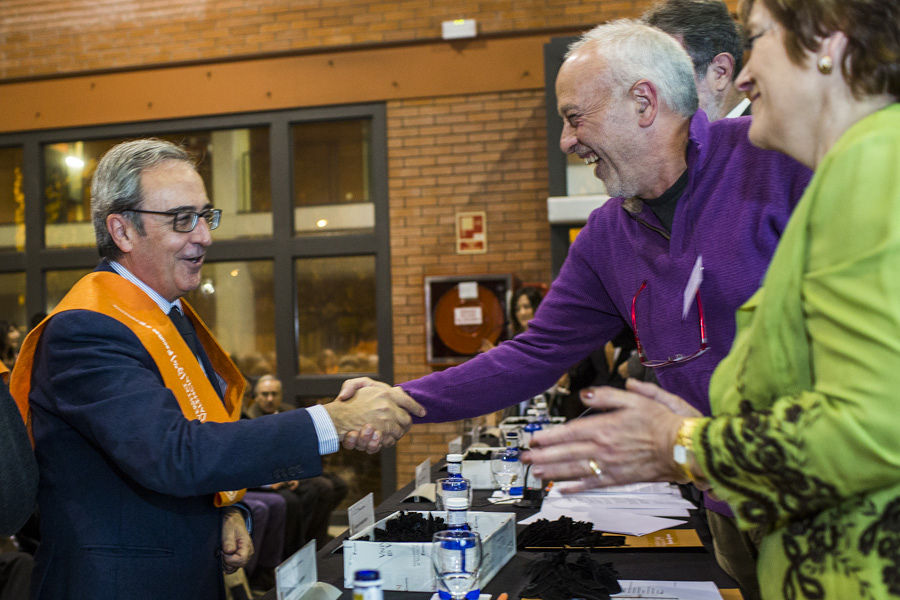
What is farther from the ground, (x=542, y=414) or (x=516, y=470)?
(x=516, y=470)

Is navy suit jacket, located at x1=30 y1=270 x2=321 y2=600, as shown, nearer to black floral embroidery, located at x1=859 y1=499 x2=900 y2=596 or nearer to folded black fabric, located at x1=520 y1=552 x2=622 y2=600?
folded black fabric, located at x1=520 y1=552 x2=622 y2=600

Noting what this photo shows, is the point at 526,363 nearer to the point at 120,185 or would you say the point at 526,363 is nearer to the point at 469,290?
the point at 120,185

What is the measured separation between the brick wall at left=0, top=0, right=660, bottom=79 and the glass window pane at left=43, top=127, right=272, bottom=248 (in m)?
0.71

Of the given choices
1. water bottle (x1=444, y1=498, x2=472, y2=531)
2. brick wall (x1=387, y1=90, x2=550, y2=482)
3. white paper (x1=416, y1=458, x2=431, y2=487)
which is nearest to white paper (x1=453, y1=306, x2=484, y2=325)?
brick wall (x1=387, y1=90, x2=550, y2=482)

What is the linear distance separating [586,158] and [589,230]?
235mm

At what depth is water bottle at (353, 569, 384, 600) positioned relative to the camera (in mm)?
1088

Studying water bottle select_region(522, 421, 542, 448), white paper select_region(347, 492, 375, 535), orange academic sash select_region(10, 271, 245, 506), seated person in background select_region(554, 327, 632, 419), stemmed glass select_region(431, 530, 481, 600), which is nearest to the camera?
stemmed glass select_region(431, 530, 481, 600)

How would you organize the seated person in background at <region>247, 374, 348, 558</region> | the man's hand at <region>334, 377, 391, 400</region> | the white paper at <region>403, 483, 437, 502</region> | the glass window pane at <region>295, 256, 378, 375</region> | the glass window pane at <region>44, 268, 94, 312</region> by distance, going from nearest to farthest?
the man's hand at <region>334, 377, 391, 400</region> → the white paper at <region>403, 483, 437, 502</region> → the seated person in background at <region>247, 374, 348, 558</region> → the glass window pane at <region>295, 256, 378, 375</region> → the glass window pane at <region>44, 268, 94, 312</region>

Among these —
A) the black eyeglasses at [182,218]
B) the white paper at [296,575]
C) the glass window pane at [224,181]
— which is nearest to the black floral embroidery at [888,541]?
the white paper at [296,575]

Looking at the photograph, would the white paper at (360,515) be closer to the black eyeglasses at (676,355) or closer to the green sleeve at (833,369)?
the black eyeglasses at (676,355)

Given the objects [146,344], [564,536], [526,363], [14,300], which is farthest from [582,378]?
[14,300]

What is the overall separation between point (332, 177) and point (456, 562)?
5948mm

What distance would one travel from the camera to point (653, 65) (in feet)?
6.07

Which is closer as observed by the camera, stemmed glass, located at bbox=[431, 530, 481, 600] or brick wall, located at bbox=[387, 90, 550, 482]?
stemmed glass, located at bbox=[431, 530, 481, 600]
